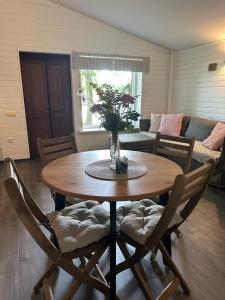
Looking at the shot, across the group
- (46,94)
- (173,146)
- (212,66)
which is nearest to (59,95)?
(46,94)

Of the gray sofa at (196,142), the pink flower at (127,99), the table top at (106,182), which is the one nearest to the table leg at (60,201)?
the table top at (106,182)

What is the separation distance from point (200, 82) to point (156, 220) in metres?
3.65

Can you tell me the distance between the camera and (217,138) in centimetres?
312

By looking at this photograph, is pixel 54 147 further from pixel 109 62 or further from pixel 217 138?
pixel 109 62

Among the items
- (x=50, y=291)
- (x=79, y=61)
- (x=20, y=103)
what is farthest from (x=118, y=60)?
(x=50, y=291)

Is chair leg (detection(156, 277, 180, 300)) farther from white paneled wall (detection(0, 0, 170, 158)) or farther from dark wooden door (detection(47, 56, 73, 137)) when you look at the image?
dark wooden door (detection(47, 56, 73, 137))

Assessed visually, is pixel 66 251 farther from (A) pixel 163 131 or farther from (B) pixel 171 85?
(B) pixel 171 85

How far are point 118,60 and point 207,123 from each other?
2211 millimetres

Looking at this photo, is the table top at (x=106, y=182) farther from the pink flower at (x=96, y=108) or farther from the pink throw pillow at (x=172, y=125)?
the pink throw pillow at (x=172, y=125)

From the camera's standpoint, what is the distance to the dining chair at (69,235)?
1.04 metres

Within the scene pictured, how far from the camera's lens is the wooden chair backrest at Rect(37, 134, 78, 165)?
1.93 metres

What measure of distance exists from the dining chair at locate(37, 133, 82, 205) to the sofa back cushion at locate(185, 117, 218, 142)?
7.96 ft

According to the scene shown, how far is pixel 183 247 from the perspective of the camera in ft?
5.99

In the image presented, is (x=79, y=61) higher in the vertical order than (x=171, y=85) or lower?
higher
